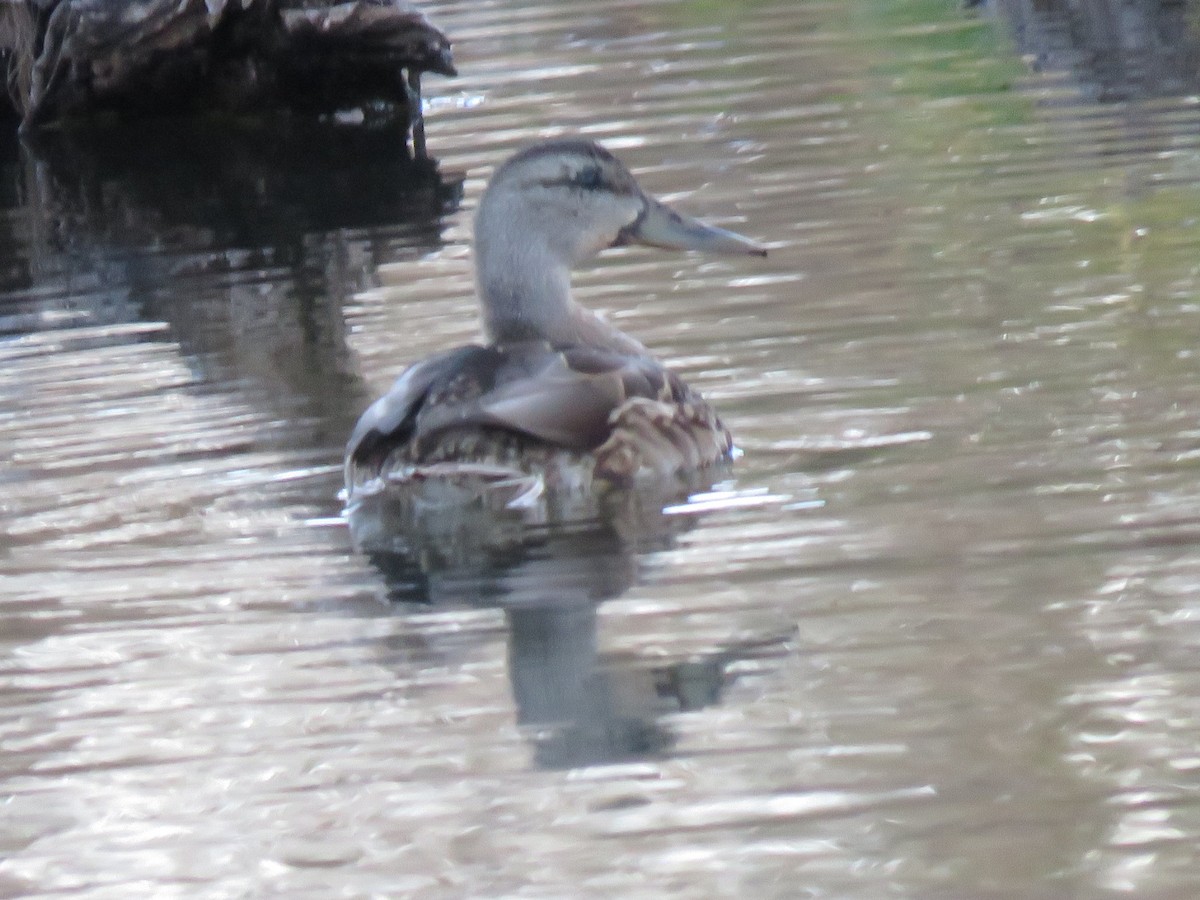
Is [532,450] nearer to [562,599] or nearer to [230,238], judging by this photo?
[562,599]

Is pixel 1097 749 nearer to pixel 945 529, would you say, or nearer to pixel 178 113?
pixel 945 529

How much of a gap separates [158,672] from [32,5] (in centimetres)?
1167

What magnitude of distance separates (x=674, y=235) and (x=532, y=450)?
1.62 meters

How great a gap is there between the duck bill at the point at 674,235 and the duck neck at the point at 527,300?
0.43 m

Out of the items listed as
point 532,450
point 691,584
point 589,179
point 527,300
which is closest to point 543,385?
point 532,450

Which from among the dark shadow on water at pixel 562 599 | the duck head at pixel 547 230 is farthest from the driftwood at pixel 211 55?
the dark shadow on water at pixel 562 599

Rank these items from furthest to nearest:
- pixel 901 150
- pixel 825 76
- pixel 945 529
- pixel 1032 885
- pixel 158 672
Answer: pixel 825 76, pixel 901 150, pixel 945 529, pixel 158 672, pixel 1032 885

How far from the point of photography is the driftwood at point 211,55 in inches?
640

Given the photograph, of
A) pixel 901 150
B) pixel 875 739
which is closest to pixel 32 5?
pixel 901 150

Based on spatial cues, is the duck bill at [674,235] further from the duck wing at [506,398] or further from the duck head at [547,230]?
the duck wing at [506,398]

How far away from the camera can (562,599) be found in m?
6.30

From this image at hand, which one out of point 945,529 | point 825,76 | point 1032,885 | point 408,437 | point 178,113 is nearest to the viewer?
point 1032,885

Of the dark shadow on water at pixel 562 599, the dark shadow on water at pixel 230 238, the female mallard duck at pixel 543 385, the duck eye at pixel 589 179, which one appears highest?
the duck eye at pixel 589 179

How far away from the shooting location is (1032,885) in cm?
429
